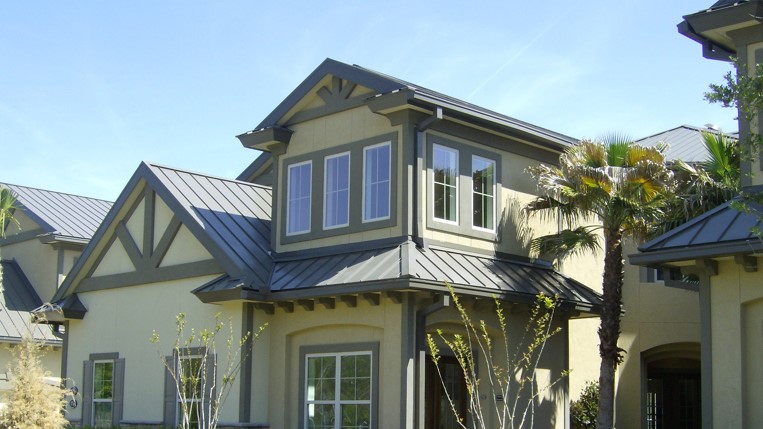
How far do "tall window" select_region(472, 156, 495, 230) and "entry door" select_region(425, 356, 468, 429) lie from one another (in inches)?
110

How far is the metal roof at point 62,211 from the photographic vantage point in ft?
96.8

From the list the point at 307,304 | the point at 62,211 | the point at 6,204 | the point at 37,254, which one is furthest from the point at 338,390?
the point at 62,211

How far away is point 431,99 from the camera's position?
17.6m

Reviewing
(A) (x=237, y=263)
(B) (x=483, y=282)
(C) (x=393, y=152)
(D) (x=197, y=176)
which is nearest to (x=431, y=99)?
(C) (x=393, y=152)

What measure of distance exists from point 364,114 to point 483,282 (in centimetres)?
399

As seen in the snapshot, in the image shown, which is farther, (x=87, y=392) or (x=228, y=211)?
(x=87, y=392)

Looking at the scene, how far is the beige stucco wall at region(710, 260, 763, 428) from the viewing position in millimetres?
13969

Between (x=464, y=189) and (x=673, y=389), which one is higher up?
(x=464, y=189)

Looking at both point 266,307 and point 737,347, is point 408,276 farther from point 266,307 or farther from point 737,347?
point 737,347

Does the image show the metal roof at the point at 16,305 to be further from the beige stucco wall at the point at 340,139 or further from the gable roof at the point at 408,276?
the gable roof at the point at 408,276

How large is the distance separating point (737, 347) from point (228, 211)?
10936 millimetres

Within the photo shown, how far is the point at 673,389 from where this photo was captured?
25188mm

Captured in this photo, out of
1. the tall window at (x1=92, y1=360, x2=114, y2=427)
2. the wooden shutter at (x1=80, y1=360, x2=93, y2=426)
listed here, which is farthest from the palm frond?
the wooden shutter at (x1=80, y1=360, x2=93, y2=426)

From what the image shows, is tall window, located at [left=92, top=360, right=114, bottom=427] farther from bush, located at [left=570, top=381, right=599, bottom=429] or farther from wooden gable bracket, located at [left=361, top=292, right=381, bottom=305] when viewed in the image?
bush, located at [left=570, top=381, right=599, bottom=429]
